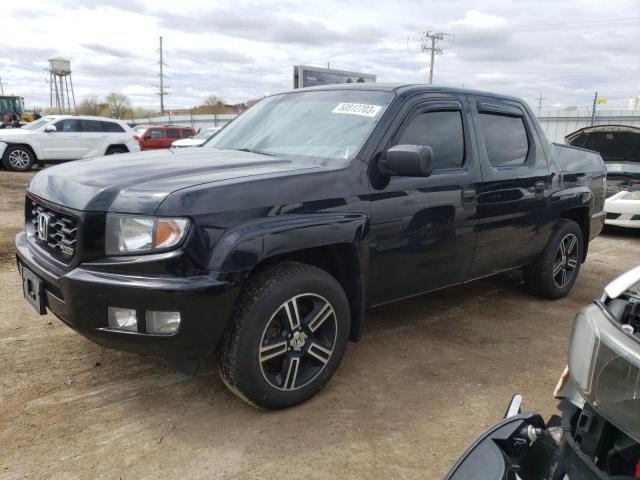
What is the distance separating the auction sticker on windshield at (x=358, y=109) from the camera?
3293 millimetres

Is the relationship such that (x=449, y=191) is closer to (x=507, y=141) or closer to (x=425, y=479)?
(x=507, y=141)

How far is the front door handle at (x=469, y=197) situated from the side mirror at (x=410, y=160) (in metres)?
0.76

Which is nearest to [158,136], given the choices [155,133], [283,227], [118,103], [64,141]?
[155,133]

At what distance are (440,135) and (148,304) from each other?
2253mm

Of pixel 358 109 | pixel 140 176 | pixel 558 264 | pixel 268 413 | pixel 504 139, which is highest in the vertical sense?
pixel 358 109

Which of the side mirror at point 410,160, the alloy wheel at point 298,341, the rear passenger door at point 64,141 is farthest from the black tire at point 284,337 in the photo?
the rear passenger door at point 64,141

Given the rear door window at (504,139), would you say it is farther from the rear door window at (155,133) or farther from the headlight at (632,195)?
the rear door window at (155,133)

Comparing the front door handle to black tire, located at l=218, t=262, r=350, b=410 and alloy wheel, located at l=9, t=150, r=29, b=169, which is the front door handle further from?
alloy wheel, located at l=9, t=150, r=29, b=169

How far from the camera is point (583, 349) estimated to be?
5.03 feet

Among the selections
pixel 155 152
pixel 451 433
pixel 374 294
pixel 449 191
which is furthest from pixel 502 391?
pixel 155 152

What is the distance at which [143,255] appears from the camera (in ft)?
7.88

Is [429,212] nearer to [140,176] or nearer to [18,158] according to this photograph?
[140,176]

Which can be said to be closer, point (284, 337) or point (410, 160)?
point (284, 337)

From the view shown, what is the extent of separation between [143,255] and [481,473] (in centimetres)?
166
